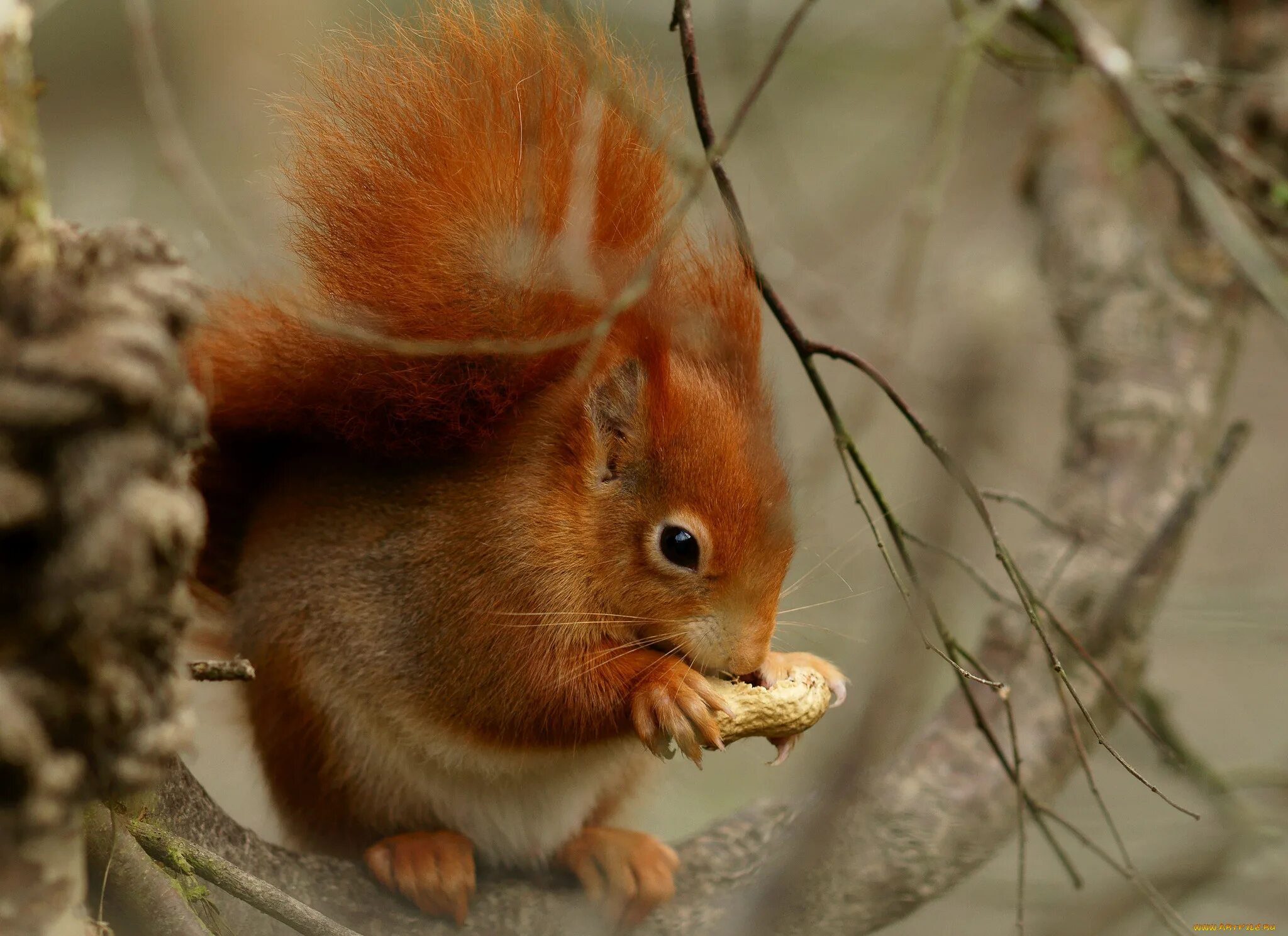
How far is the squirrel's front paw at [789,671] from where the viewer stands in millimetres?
1470

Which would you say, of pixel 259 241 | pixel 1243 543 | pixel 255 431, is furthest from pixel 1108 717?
pixel 1243 543

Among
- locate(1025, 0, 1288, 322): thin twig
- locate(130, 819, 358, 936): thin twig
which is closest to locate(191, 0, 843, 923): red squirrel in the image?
locate(130, 819, 358, 936): thin twig

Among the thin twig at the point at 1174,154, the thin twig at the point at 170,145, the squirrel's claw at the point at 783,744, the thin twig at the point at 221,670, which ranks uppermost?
the thin twig at the point at 1174,154

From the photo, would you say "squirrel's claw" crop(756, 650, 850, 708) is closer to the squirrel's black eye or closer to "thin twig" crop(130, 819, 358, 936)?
the squirrel's black eye

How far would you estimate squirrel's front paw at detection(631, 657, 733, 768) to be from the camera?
A: 4.23ft

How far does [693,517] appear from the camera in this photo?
144 centimetres

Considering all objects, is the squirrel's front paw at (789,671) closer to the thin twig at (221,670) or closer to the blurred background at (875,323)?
the blurred background at (875,323)

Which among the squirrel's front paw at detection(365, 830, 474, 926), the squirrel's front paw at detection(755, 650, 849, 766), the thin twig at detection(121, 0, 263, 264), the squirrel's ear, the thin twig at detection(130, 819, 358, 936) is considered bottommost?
the squirrel's front paw at detection(365, 830, 474, 926)

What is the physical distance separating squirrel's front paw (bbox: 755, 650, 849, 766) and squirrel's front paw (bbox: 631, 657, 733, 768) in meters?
0.14

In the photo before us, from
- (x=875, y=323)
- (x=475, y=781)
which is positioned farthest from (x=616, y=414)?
(x=875, y=323)

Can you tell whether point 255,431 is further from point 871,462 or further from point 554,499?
point 871,462

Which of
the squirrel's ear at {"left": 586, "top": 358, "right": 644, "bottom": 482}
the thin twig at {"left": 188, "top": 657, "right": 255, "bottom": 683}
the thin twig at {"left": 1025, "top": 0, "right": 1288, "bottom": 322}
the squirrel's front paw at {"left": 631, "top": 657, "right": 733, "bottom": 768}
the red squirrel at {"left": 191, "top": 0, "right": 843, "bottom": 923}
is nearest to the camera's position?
the thin twig at {"left": 188, "top": 657, "right": 255, "bottom": 683}

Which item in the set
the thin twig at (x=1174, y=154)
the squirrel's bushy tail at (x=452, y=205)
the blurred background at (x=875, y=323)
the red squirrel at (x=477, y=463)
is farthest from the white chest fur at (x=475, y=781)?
the thin twig at (x=1174, y=154)

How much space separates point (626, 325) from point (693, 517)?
283 mm
